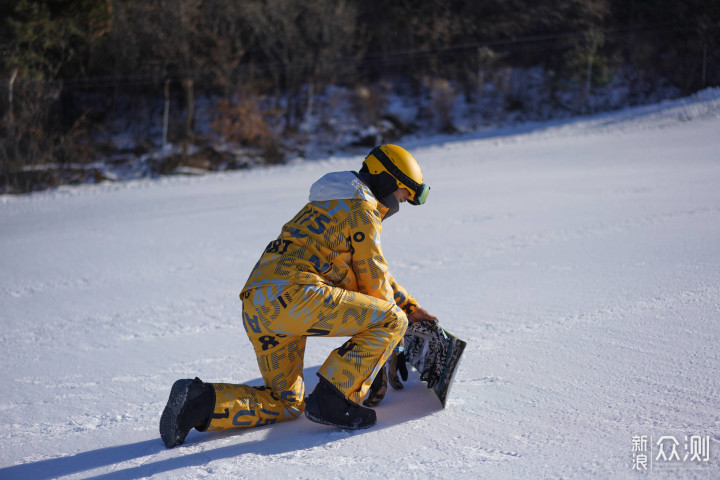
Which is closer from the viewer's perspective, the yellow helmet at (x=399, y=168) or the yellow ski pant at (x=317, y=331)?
the yellow ski pant at (x=317, y=331)

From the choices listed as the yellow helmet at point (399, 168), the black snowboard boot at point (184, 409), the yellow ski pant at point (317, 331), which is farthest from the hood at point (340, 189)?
the black snowboard boot at point (184, 409)

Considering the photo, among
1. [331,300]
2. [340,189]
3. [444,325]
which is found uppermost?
[340,189]

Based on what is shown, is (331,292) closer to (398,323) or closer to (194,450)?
(398,323)

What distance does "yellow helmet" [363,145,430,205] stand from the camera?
9.62 ft

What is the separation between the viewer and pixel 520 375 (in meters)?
3.44

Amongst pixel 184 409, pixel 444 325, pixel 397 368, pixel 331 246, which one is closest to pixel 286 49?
pixel 444 325

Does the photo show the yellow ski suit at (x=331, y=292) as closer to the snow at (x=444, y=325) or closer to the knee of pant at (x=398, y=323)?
the knee of pant at (x=398, y=323)

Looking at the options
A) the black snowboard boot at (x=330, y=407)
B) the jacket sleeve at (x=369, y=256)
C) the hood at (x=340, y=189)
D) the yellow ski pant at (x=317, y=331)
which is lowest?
the black snowboard boot at (x=330, y=407)

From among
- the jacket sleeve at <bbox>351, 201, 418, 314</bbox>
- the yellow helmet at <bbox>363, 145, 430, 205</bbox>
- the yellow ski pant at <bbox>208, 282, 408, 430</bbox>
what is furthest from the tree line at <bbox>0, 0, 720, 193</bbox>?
the jacket sleeve at <bbox>351, 201, 418, 314</bbox>

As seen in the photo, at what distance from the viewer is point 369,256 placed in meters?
2.82

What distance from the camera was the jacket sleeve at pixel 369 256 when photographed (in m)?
2.79

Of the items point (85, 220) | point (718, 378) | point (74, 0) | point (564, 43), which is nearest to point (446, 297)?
point (718, 378)

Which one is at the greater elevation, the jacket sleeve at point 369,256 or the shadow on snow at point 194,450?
the jacket sleeve at point 369,256

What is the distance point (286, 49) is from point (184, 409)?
20834mm
